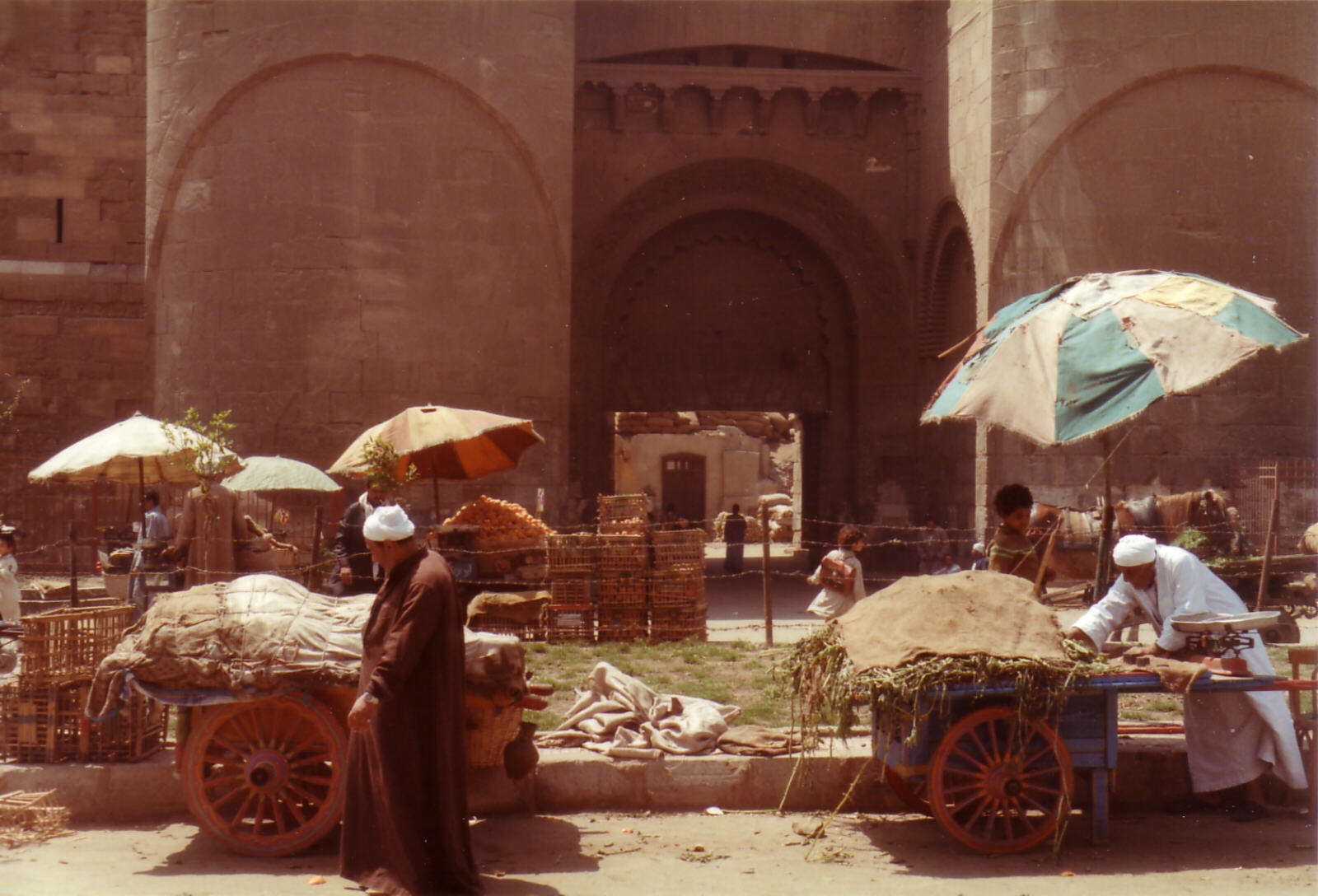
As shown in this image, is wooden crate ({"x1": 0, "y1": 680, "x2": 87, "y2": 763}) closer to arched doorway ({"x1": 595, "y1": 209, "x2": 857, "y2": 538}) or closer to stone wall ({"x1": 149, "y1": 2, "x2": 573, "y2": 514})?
stone wall ({"x1": 149, "y1": 2, "x2": 573, "y2": 514})

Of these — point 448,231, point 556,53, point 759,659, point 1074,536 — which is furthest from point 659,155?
point 759,659

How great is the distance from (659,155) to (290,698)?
13.4m

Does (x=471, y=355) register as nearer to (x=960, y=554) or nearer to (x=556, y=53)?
(x=556, y=53)

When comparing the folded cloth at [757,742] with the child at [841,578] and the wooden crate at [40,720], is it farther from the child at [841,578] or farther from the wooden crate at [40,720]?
the wooden crate at [40,720]

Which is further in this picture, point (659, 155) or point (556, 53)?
point (659, 155)

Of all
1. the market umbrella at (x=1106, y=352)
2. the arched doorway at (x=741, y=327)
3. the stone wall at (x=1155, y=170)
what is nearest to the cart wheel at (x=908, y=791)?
the market umbrella at (x=1106, y=352)

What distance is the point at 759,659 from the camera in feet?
31.7

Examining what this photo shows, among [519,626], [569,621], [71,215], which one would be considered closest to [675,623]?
[569,621]

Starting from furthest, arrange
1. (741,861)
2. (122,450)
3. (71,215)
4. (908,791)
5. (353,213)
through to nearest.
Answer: (71,215) → (353,213) → (122,450) → (908,791) → (741,861)

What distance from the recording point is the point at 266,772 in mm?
5395

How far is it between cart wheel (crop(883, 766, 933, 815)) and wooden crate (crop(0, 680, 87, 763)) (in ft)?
12.3

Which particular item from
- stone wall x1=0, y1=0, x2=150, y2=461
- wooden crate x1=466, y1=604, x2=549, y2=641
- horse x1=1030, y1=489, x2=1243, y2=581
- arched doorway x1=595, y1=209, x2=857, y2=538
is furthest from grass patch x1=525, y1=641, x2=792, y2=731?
stone wall x1=0, y1=0, x2=150, y2=461

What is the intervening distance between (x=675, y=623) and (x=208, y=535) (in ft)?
12.3

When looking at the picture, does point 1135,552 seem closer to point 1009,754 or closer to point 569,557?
point 1009,754
